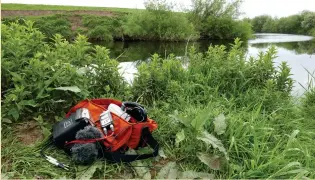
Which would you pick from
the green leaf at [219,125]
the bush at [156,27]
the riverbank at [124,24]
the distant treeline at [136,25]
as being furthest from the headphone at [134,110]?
the bush at [156,27]

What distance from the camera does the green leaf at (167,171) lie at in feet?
7.16

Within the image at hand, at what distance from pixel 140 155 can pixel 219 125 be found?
2.30ft

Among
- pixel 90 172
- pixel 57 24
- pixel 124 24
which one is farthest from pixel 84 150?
pixel 124 24

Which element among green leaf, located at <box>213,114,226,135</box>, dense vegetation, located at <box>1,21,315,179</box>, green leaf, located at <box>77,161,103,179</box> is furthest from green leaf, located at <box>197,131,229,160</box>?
green leaf, located at <box>77,161,103,179</box>

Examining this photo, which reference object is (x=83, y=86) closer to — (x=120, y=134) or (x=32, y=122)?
(x=32, y=122)

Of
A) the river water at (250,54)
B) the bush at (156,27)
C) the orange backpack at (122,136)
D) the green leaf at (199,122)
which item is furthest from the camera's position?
the bush at (156,27)

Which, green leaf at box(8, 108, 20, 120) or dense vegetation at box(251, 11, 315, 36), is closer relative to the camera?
green leaf at box(8, 108, 20, 120)

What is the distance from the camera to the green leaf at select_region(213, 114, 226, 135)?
246 centimetres

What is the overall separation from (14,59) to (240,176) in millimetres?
2222

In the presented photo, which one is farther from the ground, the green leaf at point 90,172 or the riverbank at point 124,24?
the riverbank at point 124,24

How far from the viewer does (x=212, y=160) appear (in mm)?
2262

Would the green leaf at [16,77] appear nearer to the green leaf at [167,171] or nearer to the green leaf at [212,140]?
the green leaf at [167,171]

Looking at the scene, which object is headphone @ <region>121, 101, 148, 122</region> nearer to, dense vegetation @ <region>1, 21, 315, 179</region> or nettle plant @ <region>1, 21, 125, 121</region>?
dense vegetation @ <region>1, 21, 315, 179</region>

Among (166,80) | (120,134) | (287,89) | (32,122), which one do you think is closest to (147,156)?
(120,134)
